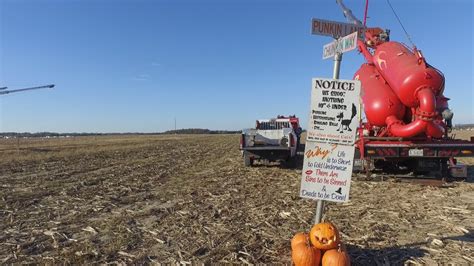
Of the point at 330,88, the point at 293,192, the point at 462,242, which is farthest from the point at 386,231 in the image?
the point at 293,192

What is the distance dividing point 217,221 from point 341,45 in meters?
3.48

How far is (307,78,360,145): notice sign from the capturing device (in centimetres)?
500

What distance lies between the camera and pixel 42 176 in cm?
1398

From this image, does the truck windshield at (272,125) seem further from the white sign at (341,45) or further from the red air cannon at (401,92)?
the white sign at (341,45)

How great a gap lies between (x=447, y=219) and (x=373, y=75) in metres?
6.13

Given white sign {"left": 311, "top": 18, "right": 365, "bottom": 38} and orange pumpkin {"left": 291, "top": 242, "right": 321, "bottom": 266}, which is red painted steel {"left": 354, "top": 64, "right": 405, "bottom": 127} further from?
orange pumpkin {"left": 291, "top": 242, "right": 321, "bottom": 266}

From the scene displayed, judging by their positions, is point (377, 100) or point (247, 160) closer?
point (377, 100)

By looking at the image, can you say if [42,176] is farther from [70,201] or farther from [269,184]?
[269,184]

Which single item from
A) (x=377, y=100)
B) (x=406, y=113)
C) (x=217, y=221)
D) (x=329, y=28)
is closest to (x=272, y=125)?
(x=377, y=100)

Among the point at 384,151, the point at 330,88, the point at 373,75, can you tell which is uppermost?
the point at 373,75

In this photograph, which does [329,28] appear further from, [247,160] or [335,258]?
[247,160]

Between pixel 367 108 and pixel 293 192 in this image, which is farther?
pixel 367 108

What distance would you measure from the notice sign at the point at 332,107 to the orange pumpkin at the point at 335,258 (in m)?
1.32

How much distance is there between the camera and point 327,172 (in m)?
5.11
